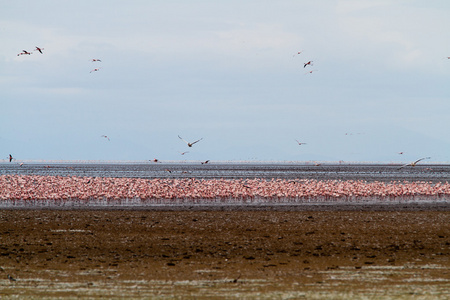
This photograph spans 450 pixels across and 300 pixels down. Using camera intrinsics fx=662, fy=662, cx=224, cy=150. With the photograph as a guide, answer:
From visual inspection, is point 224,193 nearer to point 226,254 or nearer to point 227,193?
point 227,193

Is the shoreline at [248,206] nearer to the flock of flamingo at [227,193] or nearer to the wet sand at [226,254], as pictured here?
the flock of flamingo at [227,193]

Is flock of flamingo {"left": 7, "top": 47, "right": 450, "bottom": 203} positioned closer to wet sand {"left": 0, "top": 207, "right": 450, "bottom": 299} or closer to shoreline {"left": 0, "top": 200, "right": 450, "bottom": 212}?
shoreline {"left": 0, "top": 200, "right": 450, "bottom": 212}

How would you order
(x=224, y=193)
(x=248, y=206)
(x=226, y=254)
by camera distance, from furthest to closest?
(x=224, y=193) < (x=248, y=206) < (x=226, y=254)

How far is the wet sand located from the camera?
58.0 ft

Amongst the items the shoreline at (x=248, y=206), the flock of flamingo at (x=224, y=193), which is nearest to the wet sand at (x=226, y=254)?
the shoreline at (x=248, y=206)

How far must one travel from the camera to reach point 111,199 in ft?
161

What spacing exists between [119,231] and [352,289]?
632 inches

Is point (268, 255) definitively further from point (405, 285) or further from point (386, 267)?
point (405, 285)

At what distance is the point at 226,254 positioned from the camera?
24172 mm

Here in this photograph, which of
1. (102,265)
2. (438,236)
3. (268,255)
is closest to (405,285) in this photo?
(268,255)

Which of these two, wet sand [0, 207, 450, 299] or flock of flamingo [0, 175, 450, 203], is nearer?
wet sand [0, 207, 450, 299]

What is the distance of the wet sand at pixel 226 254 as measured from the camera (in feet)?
58.0

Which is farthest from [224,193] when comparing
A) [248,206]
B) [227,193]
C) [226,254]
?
[226,254]

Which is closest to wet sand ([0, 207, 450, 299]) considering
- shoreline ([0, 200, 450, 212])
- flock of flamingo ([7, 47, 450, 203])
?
shoreline ([0, 200, 450, 212])
